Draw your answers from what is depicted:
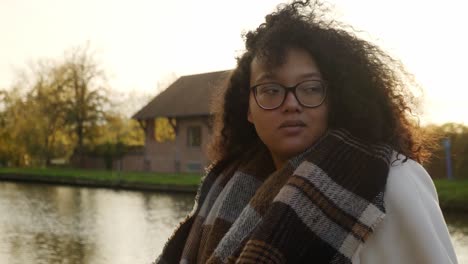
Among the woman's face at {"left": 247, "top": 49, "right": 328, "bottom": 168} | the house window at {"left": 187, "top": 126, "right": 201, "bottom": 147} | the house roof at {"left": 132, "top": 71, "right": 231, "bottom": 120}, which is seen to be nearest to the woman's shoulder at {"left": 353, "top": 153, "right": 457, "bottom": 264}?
the woman's face at {"left": 247, "top": 49, "right": 328, "bottom": 168}

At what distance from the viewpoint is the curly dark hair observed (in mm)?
1566

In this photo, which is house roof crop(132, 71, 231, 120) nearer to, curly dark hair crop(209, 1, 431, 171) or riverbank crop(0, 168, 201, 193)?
riverbank crop(0, 168, 201, 193)

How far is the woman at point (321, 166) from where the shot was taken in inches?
54.2

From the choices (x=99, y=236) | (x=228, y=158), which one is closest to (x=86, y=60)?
(x=99, y=236)

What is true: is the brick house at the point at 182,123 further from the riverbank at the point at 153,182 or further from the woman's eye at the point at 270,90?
the woman's eye at the point at 270,90

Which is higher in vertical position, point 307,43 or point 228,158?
point 307,43

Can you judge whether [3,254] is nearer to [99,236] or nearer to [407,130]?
[99,236]

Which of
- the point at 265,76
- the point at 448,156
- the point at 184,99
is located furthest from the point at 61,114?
the point at 265,76

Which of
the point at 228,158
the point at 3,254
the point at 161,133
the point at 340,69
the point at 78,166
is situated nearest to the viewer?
the point at 340,69

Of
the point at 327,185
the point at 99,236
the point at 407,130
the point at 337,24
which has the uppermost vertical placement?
the point at 337,24

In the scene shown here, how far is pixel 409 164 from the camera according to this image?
4.84ft

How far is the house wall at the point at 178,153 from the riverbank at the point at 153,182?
4.02m

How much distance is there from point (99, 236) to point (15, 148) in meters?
30.6

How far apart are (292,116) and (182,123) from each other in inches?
1158
